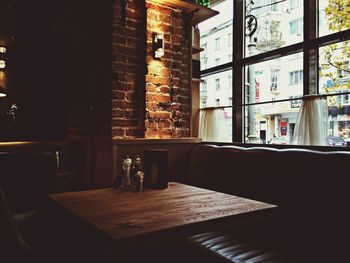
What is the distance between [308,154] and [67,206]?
5.20 ft

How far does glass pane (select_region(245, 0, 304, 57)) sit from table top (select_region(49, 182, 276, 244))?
2358 millimetres

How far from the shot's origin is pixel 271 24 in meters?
3.62

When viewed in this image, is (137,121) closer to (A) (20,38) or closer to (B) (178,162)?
(B) (178,162)

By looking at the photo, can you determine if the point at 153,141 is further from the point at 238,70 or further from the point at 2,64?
the point at 2,64

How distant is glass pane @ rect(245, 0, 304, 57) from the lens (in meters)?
3.29

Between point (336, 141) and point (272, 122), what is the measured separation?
31.6 inches

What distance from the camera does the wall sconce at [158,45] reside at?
9.84 ft

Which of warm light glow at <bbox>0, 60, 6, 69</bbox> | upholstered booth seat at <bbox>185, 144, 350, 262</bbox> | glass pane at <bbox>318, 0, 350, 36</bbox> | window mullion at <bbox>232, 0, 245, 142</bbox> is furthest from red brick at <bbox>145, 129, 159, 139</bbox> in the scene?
warm light glow at <bbox>0, 60, 6, 69</bbox>

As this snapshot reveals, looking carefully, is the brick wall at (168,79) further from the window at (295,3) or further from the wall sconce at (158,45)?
the window at (295,3)

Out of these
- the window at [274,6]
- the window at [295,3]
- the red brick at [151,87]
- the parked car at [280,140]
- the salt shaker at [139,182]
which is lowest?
the salt shaker at [139,182]

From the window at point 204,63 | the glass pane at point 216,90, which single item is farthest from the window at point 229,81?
the window at point 204,63

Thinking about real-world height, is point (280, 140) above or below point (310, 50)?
below

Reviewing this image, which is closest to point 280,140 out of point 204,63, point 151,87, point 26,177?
point 151,87

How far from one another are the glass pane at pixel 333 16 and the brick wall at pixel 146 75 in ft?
4.80
